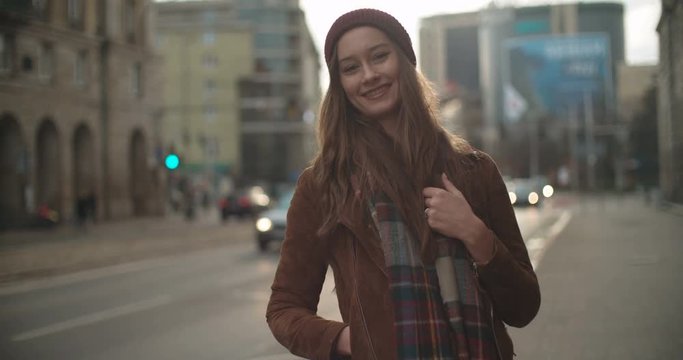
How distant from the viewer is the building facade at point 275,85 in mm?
85062

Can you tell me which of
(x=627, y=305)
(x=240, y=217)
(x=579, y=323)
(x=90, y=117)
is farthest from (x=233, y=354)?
(x=240, y=217)

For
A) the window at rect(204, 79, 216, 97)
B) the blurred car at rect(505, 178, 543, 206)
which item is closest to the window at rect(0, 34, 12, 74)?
the blurred car at rect(505, 178, 543, 206)

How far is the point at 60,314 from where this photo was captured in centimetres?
926

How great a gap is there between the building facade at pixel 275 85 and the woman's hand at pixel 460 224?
82365mm

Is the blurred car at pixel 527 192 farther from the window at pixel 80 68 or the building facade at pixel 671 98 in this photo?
the building facade at pixel 671 98

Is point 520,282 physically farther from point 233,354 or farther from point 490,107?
point 490,107

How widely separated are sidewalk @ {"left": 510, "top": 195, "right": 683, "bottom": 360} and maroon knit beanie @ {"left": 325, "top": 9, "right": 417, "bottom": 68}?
3.64 ft

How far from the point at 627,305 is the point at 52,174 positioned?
10.7 meters

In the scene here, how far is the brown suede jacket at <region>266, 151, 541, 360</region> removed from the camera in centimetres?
176

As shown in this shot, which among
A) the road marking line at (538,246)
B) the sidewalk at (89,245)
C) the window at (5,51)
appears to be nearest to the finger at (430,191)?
the road marking line at (538,246)

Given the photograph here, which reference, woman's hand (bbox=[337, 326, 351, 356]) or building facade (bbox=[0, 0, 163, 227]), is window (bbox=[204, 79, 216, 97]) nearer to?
building facade (bbox=[0, 0, 163, 227])

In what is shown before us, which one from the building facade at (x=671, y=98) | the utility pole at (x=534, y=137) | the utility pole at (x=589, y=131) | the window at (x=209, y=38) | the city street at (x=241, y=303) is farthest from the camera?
the window at (x=209, y=38)

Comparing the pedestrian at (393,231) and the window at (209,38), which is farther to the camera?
the window at (209,38)

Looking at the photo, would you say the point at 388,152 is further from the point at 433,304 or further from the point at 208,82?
the point at 208,82
